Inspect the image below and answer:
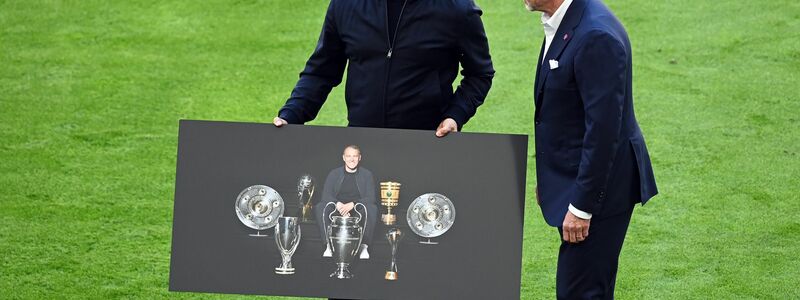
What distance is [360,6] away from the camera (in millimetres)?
4543

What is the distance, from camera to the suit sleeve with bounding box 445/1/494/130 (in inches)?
179

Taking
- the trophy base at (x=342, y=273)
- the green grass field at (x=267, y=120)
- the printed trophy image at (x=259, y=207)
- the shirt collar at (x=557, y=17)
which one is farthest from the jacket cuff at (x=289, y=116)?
the green grass field at (x=267, y=120)

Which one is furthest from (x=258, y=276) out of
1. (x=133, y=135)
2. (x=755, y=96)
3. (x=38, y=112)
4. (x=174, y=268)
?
(x=755, y=96)

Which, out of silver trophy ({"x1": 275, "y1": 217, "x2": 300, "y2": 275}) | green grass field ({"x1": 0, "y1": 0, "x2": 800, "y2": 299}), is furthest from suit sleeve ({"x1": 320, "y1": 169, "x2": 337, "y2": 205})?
green grass field ({"x1": 0, "y1": 0, "x2": 800, "y2": 299})

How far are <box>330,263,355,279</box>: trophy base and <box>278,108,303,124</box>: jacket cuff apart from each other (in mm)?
614

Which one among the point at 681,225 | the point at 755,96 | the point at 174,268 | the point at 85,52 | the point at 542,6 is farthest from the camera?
the point at 85,52

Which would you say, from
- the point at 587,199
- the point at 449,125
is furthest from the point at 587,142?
the point at 449,125

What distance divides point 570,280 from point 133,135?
3981mm

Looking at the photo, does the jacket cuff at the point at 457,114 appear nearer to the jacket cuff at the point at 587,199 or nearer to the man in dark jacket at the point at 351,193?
the man in dark jacket at the point at 351,193

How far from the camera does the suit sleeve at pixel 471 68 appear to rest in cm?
455

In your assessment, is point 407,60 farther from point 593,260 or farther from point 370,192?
Answer: point 593,260

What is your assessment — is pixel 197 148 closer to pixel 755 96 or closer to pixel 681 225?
pixel 681 225

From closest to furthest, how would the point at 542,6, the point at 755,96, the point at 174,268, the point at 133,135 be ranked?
the point at 542,6
the point at 174,268
the point at 133,135
the point at 755,96

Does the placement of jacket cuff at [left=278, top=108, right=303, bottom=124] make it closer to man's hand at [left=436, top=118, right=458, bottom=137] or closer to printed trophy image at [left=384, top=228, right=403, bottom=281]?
man's hand at [left=436, top=118, right=458, bottom=137]
